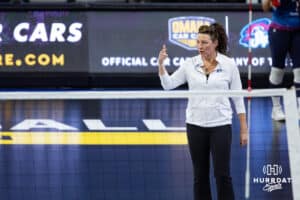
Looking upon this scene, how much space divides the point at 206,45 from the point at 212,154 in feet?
2.72

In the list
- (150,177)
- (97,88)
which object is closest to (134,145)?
(150,177)

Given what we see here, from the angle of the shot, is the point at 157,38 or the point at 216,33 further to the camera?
the point at 157,38

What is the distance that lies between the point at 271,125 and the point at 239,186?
1.68 metres

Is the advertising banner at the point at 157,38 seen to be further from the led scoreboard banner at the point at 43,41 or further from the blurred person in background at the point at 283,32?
the blurred person in background at the point at 283,32

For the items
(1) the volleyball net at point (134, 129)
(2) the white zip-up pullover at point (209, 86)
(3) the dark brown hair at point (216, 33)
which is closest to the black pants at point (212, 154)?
(2) the white zip-up pullover at point (209, 86)

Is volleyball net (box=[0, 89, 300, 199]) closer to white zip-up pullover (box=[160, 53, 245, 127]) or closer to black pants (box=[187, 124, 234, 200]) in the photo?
black pants (box=[187, 124, 234, 200])

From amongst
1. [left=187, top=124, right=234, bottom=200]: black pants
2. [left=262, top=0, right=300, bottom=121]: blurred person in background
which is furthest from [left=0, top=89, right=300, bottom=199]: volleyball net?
[left=262, top=0, right=300, bottom=121]: blurred person in background

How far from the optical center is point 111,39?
39.9 ft

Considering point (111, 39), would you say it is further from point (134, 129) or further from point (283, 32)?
point (134, 129)

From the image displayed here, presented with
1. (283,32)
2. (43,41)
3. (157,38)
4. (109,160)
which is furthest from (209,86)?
(43,41)

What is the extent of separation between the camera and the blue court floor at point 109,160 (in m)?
7.32

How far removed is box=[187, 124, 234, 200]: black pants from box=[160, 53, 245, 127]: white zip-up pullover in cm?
6

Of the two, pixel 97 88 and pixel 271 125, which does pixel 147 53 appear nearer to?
pixel 97 88

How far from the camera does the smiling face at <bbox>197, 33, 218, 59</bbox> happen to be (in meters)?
6.52
